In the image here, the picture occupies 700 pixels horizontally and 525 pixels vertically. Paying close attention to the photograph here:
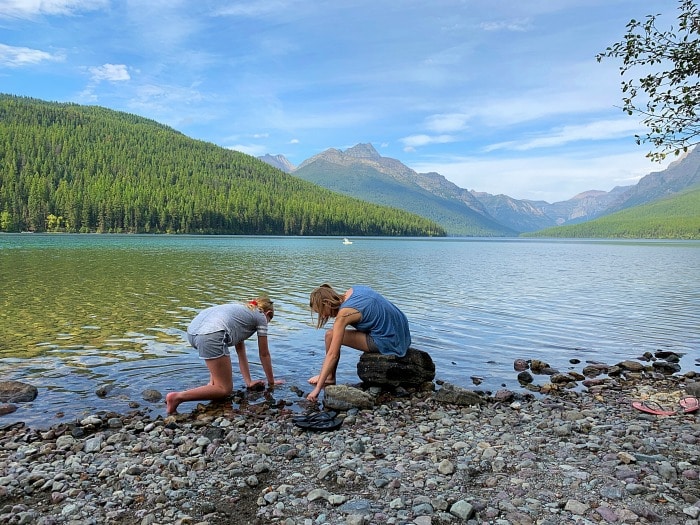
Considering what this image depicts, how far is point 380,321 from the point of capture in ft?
35.9

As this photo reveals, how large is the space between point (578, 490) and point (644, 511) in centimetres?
75

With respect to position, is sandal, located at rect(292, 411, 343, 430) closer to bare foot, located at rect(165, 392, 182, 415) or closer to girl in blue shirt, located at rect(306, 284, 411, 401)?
girl in blue shirt, located at rect(306, 284, 411, 401)

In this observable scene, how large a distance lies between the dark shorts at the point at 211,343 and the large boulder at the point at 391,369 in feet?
10.9

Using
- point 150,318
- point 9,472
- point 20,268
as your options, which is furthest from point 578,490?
point 20,268

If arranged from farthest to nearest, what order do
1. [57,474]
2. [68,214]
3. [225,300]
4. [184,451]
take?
[68,214]
[225,300]
[184,451]
[57,474]

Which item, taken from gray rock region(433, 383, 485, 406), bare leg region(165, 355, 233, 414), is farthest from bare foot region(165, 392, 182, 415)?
gray rock region(433, 383, 485, 406)

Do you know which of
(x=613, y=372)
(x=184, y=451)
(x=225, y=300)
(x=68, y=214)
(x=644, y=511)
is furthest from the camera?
(x=68, y=214)

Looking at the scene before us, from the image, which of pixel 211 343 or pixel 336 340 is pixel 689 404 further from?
pixel 211 343

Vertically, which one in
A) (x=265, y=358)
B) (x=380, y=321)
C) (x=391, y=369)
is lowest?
(x=391, y=369)

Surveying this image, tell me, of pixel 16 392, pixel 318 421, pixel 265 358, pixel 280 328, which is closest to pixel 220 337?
pixel 265 358

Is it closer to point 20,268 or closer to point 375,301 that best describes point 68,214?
point 20,268

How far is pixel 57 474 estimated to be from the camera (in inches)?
260

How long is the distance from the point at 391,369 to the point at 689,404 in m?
6.01

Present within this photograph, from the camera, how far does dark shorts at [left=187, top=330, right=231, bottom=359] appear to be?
9500 mm
